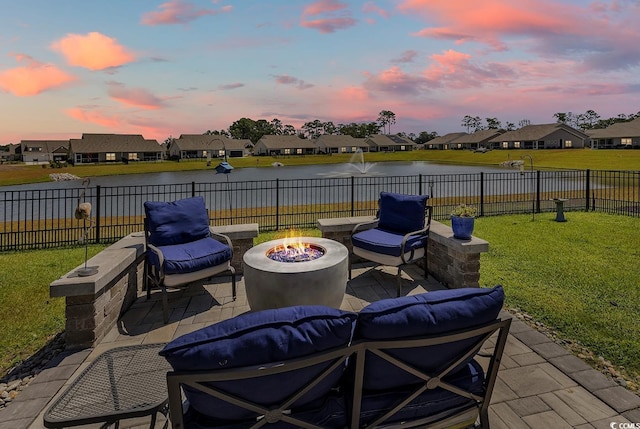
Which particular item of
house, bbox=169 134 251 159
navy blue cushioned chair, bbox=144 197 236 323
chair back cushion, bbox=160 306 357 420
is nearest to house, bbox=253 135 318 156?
house, bbox=169 134 251 159

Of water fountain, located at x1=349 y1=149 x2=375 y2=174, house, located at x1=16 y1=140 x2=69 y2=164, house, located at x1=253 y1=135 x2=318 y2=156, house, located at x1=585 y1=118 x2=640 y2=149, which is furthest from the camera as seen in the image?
house, located at x1=253 y1=135 x2=318 y2=156

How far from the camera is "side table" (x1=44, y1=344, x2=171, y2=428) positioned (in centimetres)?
181

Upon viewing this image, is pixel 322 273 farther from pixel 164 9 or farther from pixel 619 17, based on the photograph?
pixel 619 17

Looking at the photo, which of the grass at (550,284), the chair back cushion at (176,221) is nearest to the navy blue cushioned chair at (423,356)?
the grass at (550,284)

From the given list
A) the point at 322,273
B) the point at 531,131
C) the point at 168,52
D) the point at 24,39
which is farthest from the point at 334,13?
the point at 531,131

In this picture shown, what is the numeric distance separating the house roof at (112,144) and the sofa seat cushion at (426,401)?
7230cm

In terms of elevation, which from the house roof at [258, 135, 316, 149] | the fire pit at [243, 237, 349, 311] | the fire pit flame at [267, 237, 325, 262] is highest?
the house roof at [258, 135, 316, 149]

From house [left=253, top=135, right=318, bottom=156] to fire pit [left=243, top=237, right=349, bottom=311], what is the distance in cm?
→ 7915

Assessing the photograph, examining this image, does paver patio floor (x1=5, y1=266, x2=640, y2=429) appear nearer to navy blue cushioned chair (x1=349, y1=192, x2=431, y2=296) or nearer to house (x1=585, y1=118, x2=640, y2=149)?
navy blue cushioned chair (x1=349, y1=192, x2=431, y2=296)

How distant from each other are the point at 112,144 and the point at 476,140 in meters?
84.4

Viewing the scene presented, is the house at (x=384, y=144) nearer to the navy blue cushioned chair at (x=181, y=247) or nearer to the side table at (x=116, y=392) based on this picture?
the navy blue cushioned chair at (x=181, y=247)

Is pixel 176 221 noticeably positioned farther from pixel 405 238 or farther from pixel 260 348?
pixel 260 348

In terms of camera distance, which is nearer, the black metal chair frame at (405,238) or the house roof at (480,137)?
the black metal chair frame at (405,238)

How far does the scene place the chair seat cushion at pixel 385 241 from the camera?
16.7 feet
